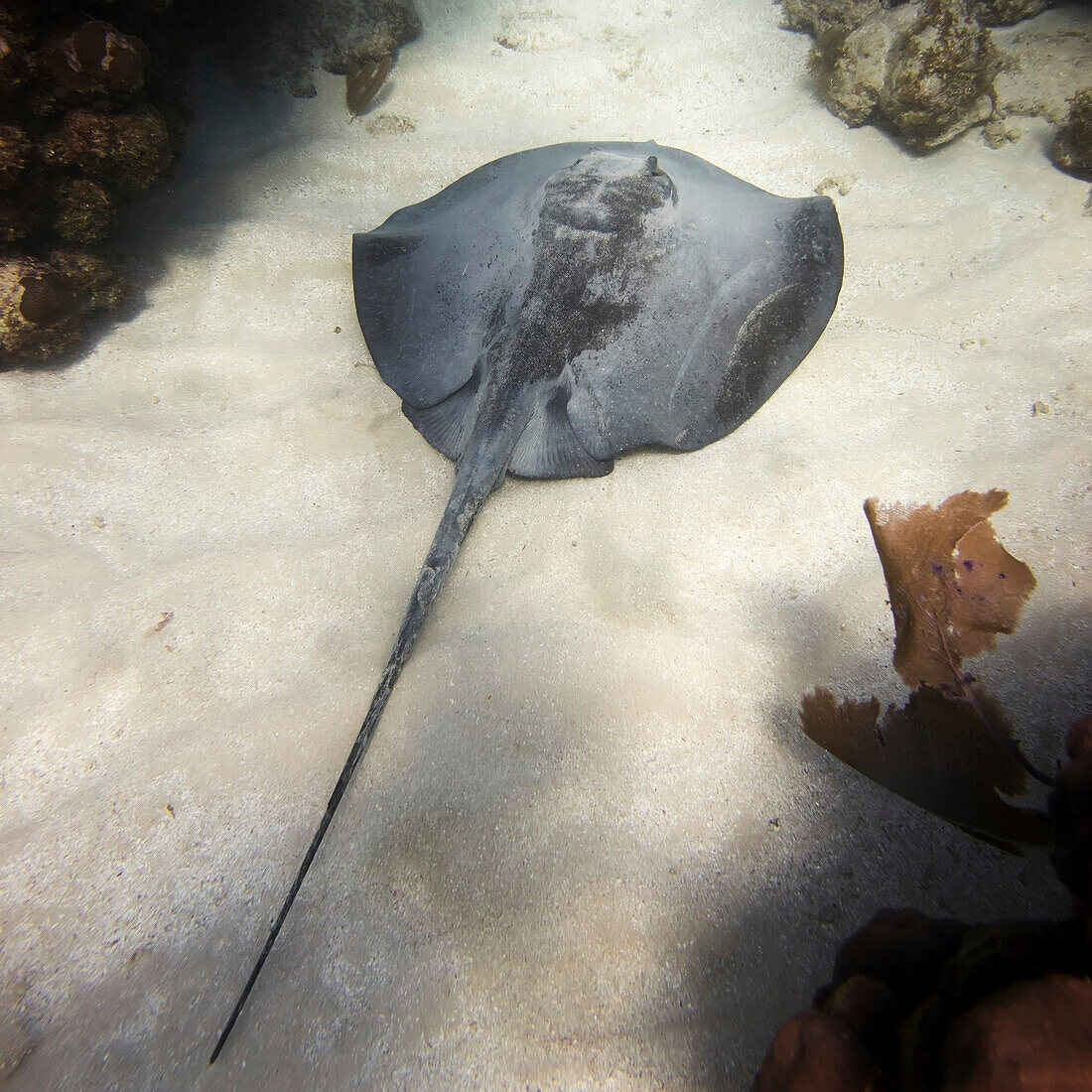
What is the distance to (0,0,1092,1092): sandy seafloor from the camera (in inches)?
71.5

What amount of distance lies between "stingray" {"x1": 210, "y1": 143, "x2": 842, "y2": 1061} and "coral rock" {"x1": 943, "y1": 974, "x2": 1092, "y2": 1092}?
2.45 meters

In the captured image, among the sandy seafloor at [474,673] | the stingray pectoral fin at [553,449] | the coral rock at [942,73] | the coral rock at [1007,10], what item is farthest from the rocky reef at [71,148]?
the coral rock at [1007,10]

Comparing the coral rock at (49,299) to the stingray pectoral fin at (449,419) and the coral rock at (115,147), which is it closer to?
the coral rock at (115,147)

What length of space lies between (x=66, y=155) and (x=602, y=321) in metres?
3.47

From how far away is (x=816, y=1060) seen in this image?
1337mm

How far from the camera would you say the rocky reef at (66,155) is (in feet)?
9.96

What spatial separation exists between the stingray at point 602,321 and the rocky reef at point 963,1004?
2.29 m

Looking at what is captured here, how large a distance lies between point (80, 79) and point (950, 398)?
554cm

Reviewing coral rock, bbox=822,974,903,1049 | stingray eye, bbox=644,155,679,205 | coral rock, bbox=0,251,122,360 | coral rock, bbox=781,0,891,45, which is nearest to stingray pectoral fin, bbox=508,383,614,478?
stingray eye, bbox=644,155,679,205

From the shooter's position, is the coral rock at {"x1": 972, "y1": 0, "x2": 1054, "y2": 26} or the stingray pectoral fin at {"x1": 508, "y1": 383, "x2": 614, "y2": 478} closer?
the stingray pectoral fin at {"x1": 508, "y1": 383, "x2": 614, "y2": 478}

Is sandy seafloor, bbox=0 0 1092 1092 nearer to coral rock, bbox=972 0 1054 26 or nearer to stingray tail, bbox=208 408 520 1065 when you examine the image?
stingray tail, bbox=208 408 520 1065

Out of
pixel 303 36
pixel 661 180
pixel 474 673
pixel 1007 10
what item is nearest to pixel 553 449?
pixel 474 673

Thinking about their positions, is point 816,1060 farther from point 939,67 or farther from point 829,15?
point 829,15

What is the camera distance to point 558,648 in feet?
8.52
